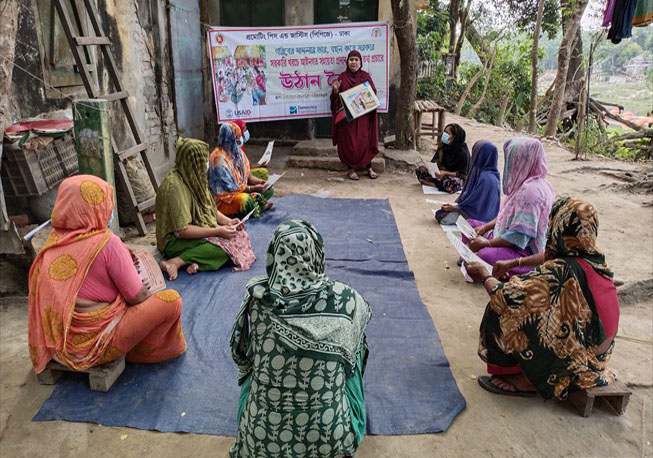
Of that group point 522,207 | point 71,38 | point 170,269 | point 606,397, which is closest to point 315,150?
point 71,38

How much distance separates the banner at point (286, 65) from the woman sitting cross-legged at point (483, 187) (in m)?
3.22

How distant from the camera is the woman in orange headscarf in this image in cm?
248

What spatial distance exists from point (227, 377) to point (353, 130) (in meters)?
5.23

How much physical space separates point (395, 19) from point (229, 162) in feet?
12.9

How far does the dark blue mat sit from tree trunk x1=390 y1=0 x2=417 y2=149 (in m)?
4.27

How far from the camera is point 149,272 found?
124 inches

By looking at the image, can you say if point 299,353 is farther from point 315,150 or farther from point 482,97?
point 482,97

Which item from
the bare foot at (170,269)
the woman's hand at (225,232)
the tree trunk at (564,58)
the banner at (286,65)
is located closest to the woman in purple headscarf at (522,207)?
the woman's hand at (225,232)

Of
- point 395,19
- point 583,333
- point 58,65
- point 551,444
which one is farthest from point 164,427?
point 395,19

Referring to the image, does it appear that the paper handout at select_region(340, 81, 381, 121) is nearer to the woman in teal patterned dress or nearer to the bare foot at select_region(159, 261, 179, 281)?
the bare foot at select_region(159, 261, 179, 281)

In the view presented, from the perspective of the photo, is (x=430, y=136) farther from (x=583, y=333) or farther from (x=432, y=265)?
(x=583, y=333)

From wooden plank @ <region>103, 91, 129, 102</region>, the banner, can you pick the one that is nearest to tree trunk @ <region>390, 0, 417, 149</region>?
the banner

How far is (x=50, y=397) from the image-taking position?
272 centimetres

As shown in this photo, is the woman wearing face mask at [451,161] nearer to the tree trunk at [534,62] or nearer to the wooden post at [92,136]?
the wooden post at [92,136]
